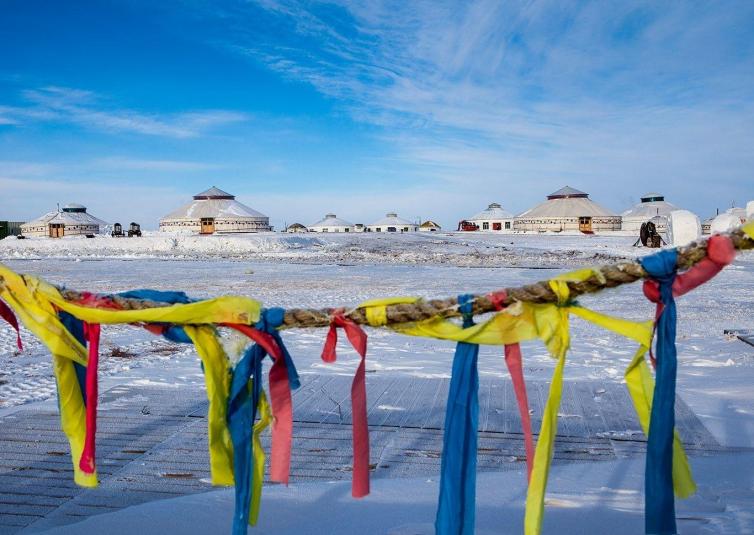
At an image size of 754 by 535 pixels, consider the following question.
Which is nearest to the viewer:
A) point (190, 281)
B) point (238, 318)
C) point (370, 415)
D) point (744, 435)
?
point (238, 318)

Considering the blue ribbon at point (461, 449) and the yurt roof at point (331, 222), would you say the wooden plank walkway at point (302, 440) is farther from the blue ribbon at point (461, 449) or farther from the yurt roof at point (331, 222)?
the yurt roof at point (331, 222)

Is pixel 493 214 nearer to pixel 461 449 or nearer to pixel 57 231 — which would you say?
pixel 57 231

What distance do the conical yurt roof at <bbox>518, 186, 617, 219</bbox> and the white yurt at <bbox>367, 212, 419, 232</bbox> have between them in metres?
17.6

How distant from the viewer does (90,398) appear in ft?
4.76

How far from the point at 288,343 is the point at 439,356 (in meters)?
1.49

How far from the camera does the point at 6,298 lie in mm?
1493

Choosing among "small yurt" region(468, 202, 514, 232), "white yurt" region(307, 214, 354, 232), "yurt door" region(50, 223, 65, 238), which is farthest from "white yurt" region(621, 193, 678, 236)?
"yurt door" region(50, 223, 65, 238)

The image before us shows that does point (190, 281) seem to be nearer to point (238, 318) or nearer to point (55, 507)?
point (55, 507)

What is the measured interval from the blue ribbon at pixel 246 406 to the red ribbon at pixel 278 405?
0.02 metres

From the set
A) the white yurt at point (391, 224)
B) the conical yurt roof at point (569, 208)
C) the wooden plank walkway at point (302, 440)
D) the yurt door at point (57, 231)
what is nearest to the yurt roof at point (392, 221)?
the white yurt at point (391, 224)

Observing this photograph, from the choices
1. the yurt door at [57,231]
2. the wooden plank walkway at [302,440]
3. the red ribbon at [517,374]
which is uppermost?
the yurt door at [57,231]

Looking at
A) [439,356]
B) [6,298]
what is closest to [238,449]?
[6,298]

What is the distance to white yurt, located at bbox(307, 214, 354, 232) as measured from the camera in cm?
7269

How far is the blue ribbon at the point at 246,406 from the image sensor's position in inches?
54.5
